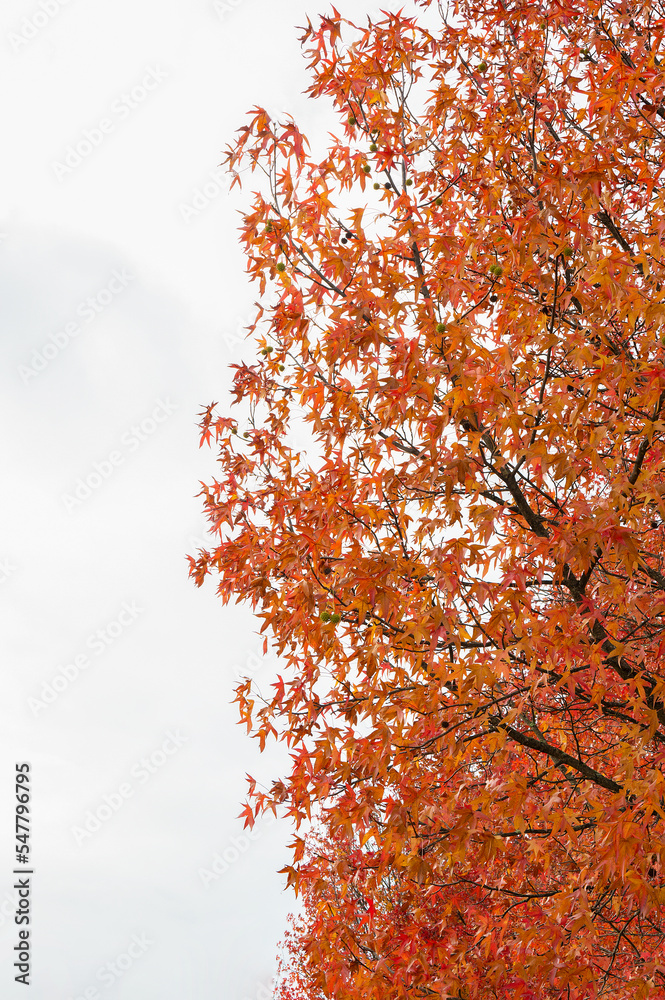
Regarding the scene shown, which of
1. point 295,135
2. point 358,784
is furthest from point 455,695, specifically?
point 295,135

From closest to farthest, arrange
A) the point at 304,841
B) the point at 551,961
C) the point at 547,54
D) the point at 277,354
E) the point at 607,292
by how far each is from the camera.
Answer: the point at 551,961
the point at 607,292
the point at 304,841
the point at 277,354
the point at 547,54

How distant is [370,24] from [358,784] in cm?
470

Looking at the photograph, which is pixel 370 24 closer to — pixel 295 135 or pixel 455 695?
pixel 295 135

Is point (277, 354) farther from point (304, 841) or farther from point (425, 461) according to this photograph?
point (304, 841)

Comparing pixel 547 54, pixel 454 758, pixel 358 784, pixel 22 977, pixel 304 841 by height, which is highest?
pixel 547 54

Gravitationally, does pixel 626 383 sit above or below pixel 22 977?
above

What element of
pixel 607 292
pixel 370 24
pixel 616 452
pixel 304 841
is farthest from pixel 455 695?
pixel 370 24

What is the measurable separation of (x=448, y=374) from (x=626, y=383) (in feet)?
2.94

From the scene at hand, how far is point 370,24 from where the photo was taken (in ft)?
15.6

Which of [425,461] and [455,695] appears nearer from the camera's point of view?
[425,461]

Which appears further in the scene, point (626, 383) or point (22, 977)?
point (22, 977)

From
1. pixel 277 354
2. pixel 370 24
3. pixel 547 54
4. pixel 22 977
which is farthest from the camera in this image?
pixel 22 977

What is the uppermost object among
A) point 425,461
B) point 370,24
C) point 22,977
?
point 370,24

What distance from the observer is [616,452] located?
4160 millimetres
